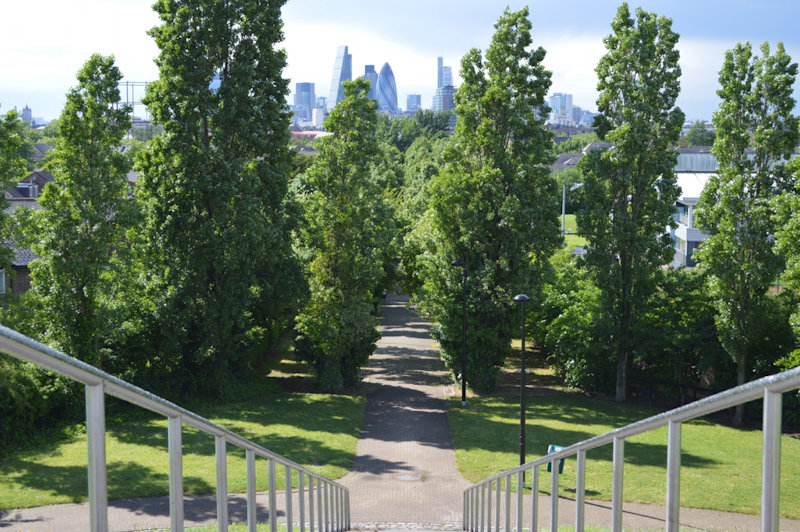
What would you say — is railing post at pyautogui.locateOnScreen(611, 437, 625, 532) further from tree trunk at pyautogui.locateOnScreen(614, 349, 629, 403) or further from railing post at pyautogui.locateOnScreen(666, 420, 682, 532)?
tree trunk at pyautogui.locateOnScreen(614, 349, 629, 403)

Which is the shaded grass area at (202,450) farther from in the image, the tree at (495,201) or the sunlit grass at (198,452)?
the tree at (495,201)

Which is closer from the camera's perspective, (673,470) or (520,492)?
(673,470)

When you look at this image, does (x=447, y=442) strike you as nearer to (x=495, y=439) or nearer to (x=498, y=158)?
(x=495, y=439)

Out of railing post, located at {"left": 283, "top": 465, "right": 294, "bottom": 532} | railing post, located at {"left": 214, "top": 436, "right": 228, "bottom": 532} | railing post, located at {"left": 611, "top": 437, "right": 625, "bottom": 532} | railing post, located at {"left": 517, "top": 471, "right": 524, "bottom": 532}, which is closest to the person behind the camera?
railing post, located at {"left": 611, "top": 437, "right": 625, "bottom": 532}

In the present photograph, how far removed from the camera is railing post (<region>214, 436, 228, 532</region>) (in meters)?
3.82

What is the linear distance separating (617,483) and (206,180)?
24.3 m

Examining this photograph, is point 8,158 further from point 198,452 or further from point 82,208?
point 198,452

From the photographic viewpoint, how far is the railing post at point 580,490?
4.32m

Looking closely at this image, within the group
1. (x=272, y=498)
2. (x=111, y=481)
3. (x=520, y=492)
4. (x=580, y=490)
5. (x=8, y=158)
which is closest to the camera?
(x=111, y=481)

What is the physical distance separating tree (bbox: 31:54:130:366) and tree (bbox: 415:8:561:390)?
40.1ft

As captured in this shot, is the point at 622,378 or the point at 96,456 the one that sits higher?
the point at 96,456

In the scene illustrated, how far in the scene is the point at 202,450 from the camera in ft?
13.4

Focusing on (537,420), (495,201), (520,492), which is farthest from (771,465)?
(495,201)

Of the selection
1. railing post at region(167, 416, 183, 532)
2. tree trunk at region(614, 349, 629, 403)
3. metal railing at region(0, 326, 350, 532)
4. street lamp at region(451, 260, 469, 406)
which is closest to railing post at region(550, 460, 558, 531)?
metal railing at region(0, 326, 350, 532)
